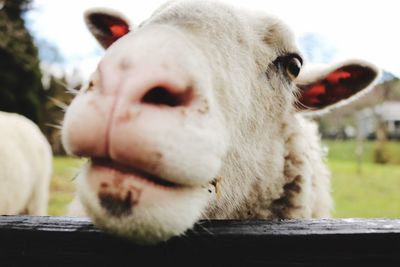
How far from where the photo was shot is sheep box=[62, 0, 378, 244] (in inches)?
43.6

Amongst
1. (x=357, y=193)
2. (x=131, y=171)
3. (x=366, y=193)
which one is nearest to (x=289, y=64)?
(x=131, y=171)

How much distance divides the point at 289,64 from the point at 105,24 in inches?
53.3

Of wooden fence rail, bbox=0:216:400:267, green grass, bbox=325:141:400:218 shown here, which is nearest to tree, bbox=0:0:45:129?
green grass, bbox=325:141:400:218

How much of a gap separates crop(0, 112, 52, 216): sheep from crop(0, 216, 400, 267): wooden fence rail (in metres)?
4.16

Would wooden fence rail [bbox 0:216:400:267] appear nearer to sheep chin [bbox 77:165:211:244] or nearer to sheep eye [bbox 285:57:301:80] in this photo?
sheep chin [bbox 77:165:211:244]

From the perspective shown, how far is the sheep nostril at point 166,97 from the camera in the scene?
114 cm

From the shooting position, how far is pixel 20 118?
6930mm

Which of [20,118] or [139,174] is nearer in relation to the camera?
[139,174]

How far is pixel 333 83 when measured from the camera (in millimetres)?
2836

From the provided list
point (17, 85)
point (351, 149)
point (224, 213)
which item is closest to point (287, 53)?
Result: point (224, 213)

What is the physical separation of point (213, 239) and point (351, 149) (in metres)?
36.8

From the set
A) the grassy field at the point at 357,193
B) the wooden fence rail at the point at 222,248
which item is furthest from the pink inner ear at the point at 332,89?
the grassy field at the point at 357,193

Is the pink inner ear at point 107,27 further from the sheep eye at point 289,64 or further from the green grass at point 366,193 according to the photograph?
the green grass at point 366,193

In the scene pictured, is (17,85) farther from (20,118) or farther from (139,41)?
(139,41)
